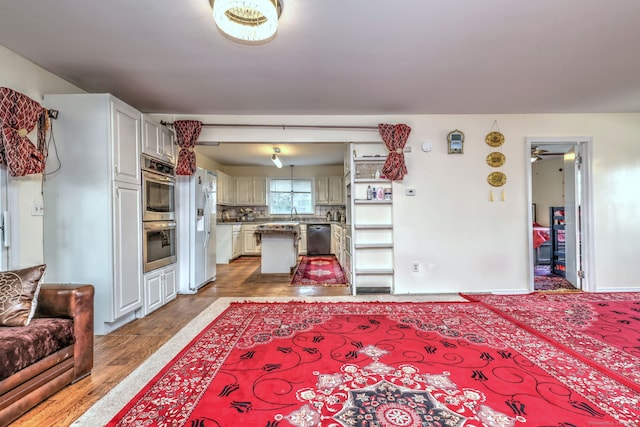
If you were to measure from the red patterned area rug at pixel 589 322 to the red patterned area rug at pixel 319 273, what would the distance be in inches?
79.6

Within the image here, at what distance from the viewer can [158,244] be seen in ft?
10.9

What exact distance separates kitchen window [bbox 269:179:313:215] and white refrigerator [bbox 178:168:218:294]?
385 centimetres

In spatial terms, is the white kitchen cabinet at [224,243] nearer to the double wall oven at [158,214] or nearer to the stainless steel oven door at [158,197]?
the double wall oven at [158,214]

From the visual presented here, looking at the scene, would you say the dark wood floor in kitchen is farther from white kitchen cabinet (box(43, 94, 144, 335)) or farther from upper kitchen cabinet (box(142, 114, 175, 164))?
upper kitchen cabinet (box(142, 114, 175, 164))

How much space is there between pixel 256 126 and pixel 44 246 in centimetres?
255

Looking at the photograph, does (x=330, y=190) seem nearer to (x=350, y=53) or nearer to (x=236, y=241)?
(x=236, y=241)

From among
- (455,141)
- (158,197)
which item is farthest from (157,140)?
(455,141)

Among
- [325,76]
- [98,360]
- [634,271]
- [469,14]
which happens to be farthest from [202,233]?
[634,271]

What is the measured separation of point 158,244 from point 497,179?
4460 millimetres

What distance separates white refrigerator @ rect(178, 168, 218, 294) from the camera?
397 centimetres

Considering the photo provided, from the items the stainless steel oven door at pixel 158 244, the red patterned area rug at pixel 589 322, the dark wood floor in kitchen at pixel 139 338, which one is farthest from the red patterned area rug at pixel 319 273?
the red patterned area rug at pixel 589 322

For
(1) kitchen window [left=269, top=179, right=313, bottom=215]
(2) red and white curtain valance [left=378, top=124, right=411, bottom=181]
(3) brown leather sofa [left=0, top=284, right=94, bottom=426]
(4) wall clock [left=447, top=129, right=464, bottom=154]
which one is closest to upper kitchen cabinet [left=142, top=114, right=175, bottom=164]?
(3) brown leather sofa [left=0, top=284, right=94, bottom=426]

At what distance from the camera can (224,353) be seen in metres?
2.17

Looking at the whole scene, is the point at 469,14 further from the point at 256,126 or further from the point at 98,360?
the point at 98,360
